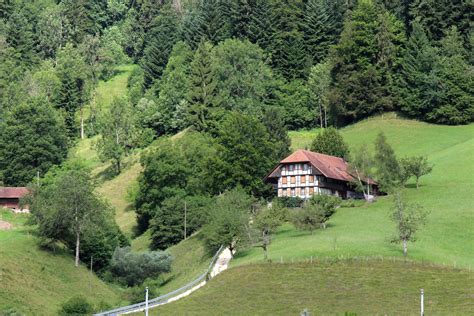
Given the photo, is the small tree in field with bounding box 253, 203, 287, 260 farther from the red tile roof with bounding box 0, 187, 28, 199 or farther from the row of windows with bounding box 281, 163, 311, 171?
the red tile roof with bounding box 0, 187, 28, 199

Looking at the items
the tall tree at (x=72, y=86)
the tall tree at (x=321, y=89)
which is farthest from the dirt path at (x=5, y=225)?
the tall tree at (x=321, y=89)

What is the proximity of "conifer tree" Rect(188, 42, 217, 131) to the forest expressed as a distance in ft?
0.66

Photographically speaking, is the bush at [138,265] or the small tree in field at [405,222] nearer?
the small tree in field at [405,222]

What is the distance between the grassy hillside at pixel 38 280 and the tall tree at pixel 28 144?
3377cm

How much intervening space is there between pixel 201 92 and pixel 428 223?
57043 millimetres

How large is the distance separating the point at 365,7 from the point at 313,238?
214 feet

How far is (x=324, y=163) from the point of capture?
12350cm

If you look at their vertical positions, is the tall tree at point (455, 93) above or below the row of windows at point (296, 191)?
above

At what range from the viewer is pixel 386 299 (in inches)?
3241

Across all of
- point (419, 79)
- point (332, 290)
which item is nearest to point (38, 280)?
point (332, 290)

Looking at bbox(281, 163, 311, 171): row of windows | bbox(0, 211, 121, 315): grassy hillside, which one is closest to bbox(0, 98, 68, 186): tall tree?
bbox(0, 211, 121, 315): grassy hillside

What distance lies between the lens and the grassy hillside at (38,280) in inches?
3494

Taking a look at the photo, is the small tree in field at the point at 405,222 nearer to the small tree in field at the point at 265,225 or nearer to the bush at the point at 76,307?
the small tree in field at the point at 265,225

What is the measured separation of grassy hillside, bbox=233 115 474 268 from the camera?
94.7 m
